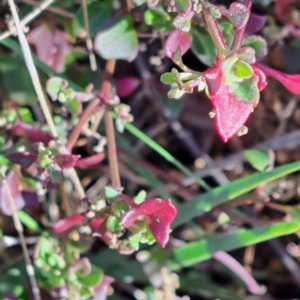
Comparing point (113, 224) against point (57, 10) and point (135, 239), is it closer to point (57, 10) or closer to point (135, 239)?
point (135, 239)

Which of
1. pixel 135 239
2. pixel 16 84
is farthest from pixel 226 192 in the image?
pixel 16 84

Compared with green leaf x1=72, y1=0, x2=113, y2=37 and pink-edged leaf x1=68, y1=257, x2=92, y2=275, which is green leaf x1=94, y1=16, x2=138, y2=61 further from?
pink-edged leaf x1=68, y1=257, x2=92, y2=275

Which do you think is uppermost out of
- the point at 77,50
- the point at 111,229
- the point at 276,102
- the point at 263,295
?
the point at 77,50

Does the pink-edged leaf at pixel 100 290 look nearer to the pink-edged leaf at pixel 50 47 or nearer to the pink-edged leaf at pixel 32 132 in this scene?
the pink-edged leaf at pixel 32 132

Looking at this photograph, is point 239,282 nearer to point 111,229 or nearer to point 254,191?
point 254,191

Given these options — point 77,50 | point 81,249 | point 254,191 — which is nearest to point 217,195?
point 254,191
